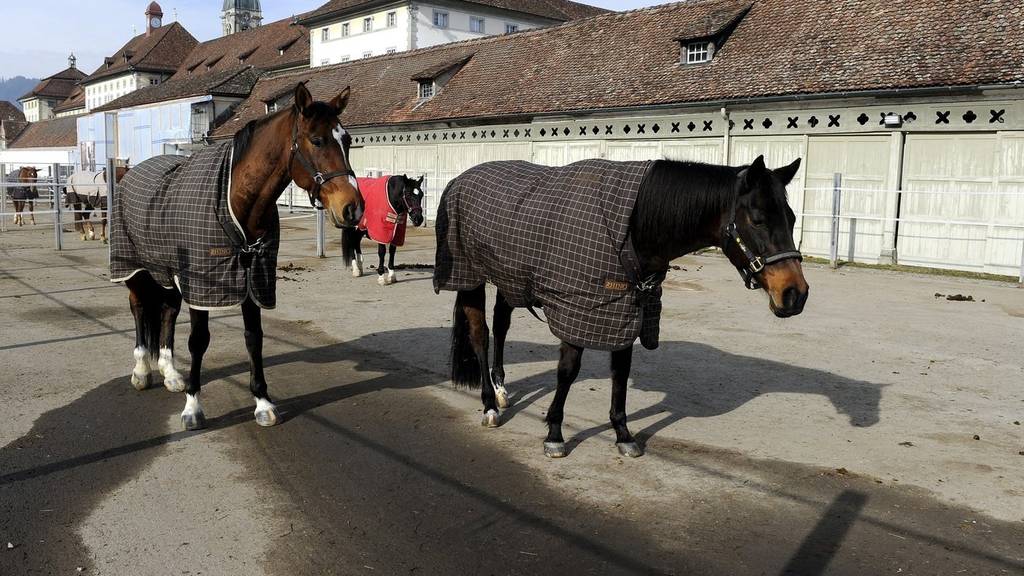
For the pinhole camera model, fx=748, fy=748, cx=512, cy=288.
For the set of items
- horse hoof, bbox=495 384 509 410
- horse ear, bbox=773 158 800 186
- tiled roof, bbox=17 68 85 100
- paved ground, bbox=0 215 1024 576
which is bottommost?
paved ground, bbox=0 215 1024 576

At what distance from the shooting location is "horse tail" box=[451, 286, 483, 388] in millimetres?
5477

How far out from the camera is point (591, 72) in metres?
22.5

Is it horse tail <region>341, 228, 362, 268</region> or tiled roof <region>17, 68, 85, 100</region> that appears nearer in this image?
horse tail <region>341, 228, 362, 268</region>

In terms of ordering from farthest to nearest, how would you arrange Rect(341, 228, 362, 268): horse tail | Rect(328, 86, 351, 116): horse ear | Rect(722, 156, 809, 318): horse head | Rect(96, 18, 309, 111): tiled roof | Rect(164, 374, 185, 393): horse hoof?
Rect(96, 18, 309, 111): tiled roof
Rect(341, 228, 362, 268): horse tail
Rect(164, 374, 185, 393): horse hoof
Rect(328, 86, 351, 116): horse ear
Rect(722, 156, 809, 318): horse head

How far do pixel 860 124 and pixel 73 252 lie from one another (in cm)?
1710

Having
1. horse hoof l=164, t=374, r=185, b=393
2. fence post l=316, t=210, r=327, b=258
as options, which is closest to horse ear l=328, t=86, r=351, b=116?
horse hoof l=164, t=374, r=185, b=393

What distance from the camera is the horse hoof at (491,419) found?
5102 millimetres

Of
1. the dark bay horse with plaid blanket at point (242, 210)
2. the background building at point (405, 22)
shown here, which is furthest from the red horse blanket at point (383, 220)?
the background building at point (405, 22)

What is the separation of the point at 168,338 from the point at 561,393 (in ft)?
11.0

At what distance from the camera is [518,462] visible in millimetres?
4441

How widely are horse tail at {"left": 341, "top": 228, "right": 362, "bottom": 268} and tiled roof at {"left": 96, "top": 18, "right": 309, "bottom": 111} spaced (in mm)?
29947

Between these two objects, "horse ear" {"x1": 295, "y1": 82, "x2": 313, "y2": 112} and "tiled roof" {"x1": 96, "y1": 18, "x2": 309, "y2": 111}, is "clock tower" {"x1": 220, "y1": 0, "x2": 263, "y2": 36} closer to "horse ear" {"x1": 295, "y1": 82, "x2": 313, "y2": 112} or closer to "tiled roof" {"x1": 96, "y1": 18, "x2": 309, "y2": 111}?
"tiled roof" {"x1": 96, "y1": 18, "x2": 309, "y2": 111}

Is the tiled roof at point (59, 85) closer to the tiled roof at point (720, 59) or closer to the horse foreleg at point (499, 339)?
the tiled roof at point (720, 59)

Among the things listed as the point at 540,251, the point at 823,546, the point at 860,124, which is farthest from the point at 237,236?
the point at 860,124
